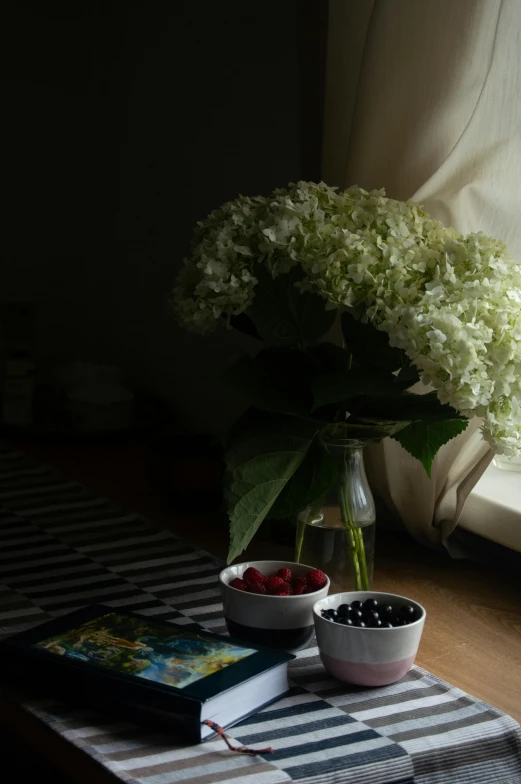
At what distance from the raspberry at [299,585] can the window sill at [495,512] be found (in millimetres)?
402

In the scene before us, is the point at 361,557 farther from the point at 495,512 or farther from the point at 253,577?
the point at 495,512

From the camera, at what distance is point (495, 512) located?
1.43 metres

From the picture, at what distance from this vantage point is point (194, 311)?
114 cm

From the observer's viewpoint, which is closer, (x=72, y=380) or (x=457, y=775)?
(x=457, y=775)

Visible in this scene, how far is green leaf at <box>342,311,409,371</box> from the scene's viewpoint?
1083 millimetres

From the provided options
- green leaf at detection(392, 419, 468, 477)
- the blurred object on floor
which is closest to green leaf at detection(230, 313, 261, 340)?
green leaf at detection(392, 419, 468, 477)

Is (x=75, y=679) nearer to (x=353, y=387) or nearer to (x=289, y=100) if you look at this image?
(x=353, y=387)

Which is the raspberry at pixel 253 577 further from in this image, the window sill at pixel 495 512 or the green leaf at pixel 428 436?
the window sill at pixel 495 512

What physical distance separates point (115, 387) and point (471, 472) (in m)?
0.98

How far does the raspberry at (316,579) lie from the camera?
111 cm

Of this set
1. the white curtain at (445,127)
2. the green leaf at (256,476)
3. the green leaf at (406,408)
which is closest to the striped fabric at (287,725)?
the green leaf at (256,476)

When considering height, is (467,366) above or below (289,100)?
below

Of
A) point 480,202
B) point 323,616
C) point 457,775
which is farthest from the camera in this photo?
point 480,202

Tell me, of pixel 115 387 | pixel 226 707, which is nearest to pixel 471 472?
pixel 226 707
